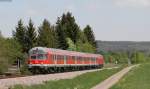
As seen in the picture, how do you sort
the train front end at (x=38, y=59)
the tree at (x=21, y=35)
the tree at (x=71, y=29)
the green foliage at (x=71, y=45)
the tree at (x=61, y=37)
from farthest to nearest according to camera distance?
the tree at (x=71, y=29) → the green foliage at (x=71, y=45) → the tree at (x=61, y=37) → the tree at (x=21, y=35) → the train front end at (x=38, y=59)

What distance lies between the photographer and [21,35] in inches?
3809

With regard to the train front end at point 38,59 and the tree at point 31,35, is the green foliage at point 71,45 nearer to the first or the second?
the tree at point 31,35

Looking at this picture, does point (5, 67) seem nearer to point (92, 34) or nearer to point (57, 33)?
point (57, 33)

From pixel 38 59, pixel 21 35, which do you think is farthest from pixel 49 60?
pixel 21 35

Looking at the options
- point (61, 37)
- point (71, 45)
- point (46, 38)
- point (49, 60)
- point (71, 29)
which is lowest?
point (49, 60)

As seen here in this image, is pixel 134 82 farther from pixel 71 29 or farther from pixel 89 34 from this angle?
→ pixel 89 34

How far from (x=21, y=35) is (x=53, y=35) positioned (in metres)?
10.1

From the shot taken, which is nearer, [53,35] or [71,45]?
[53,35]

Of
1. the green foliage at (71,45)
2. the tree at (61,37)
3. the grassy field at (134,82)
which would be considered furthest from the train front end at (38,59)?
the green foliage at (71,45)

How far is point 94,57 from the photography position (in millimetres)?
93375

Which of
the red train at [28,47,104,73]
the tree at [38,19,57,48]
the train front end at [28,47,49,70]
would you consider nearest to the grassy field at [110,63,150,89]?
the red train at [28,47,104,73]

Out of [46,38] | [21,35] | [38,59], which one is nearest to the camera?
[38,59]

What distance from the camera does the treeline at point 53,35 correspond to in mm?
97062

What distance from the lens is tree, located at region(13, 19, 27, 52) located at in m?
95.7
